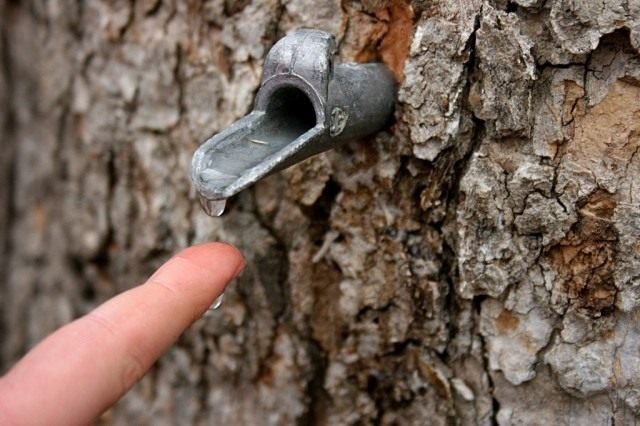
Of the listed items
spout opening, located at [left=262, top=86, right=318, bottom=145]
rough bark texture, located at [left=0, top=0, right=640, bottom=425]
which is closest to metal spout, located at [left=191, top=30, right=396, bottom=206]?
spout opening, located at [left=262, top=86, right=318, bottom=145]

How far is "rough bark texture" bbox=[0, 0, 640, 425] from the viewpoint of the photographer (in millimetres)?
947

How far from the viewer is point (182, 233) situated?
4.34 ft

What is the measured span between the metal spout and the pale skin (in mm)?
138

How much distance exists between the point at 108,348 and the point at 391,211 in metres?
0.43

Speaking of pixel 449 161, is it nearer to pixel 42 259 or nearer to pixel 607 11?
pixel 607 11

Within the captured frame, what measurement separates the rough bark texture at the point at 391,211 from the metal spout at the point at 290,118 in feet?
0.37

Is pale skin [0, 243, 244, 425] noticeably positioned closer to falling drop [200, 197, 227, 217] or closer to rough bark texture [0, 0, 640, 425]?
falling drop [200, 197, 227, 217]

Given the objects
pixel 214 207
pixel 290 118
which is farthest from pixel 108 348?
pixel 290 118

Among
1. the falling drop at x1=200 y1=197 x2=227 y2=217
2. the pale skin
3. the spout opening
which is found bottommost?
the pale skin

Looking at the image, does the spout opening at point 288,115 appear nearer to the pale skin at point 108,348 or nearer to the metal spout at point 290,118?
the metal spout at point 290,118

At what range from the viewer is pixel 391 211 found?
1.09 metres

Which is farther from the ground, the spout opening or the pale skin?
the spout opening

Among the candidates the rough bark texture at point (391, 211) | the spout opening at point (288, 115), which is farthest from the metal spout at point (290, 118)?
the rough bark texture at point (391, 211)

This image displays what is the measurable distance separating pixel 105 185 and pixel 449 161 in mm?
699
